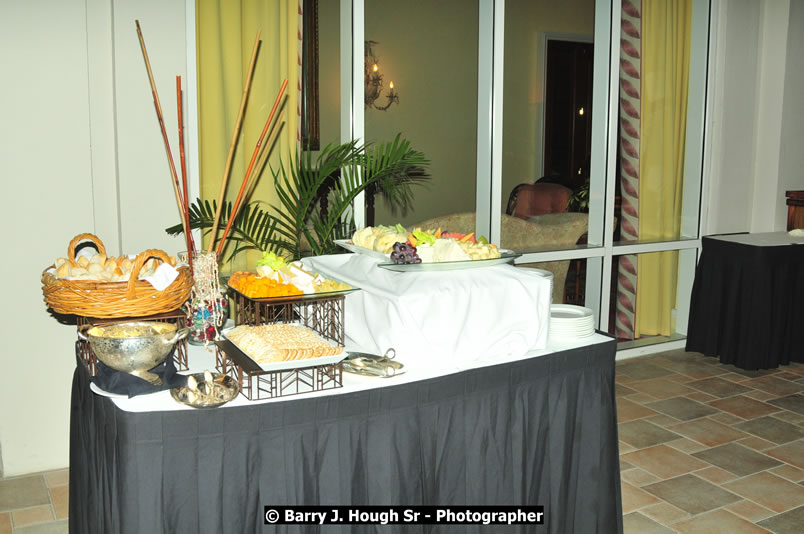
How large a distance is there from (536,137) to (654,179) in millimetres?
939

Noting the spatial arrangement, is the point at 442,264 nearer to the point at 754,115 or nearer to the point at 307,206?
the point at 307,206

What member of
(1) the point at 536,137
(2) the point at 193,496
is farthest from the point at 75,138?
(1) the point at 536,137

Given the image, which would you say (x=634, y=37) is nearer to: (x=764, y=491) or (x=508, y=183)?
(x=508, y=183)

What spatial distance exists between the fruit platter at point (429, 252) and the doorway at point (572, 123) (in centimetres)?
273

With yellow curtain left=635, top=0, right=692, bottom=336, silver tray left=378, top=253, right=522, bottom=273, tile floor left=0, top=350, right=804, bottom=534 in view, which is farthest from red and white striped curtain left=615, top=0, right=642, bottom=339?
silver tray left=378, top=253, right=522, bottom=273

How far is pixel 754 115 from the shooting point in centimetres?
538

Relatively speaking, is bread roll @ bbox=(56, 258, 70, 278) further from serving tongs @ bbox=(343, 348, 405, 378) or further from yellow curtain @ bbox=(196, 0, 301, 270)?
yellow curtain @ bbox=(196, 0, 301, 270)

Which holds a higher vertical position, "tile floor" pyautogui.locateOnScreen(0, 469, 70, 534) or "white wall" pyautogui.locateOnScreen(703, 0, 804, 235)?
"white wall" pyautogui.locateOnScreen(703, 0, 804, 235)

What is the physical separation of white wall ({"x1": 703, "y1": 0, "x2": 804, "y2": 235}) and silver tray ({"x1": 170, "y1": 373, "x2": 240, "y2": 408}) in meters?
4.37

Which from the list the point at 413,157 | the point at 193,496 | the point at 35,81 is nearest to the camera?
the point at 193,496

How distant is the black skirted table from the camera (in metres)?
4.59

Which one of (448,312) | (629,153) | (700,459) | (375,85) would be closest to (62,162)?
(448,312)

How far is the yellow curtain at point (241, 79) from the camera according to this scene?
3.54m

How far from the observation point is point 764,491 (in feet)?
10.3
